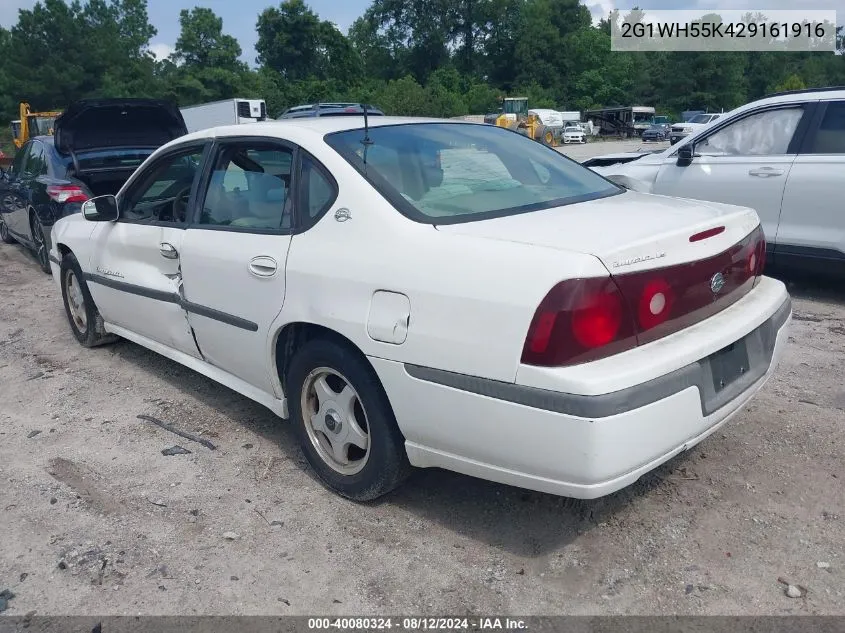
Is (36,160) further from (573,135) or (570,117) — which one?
(570,117)

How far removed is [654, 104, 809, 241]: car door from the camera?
19.6 feet

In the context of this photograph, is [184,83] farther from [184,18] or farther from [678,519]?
[678,519]

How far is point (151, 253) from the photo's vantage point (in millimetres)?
Answer: 4082

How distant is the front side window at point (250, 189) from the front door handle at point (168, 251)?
A: 0.25 m

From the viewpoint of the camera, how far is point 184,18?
72.4m

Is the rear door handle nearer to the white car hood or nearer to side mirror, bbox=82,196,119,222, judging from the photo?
the white car hood

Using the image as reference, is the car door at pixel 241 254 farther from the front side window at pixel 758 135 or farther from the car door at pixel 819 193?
the front side window at pixel 758 135

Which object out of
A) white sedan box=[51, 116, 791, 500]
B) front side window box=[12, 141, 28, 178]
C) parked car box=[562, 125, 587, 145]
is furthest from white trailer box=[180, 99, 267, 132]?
parked car box=[562, 125, 587, 145]

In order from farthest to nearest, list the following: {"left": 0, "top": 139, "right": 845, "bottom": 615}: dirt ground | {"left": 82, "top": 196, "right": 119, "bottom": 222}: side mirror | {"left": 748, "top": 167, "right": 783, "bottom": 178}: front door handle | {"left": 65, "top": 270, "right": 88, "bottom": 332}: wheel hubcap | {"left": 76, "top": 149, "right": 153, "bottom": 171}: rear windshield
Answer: {"left": 76, "top": 149, "right": 153, "bottom": 171}: rear windshield < {"left": 748, "top": 167, "right": 783, "bottom": 178}: front door handle < {"left": 65, "top": 270, "right": 88, "bottom": 332}: wheel hubcap < {"left": 82, "top": 196, "right": 119, "bottom": 222}: side mirror < {"left": 0, "top": 139, "right": 845, "bottom": 615}: dirt ground

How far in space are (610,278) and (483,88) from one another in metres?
67.6

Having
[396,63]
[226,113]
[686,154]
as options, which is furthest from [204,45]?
[686,154]

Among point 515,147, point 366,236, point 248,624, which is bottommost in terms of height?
point 248,624

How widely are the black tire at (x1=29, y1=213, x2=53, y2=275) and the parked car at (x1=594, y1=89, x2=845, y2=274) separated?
6.40m

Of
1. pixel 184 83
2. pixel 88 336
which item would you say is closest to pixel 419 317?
pixel 88 336
